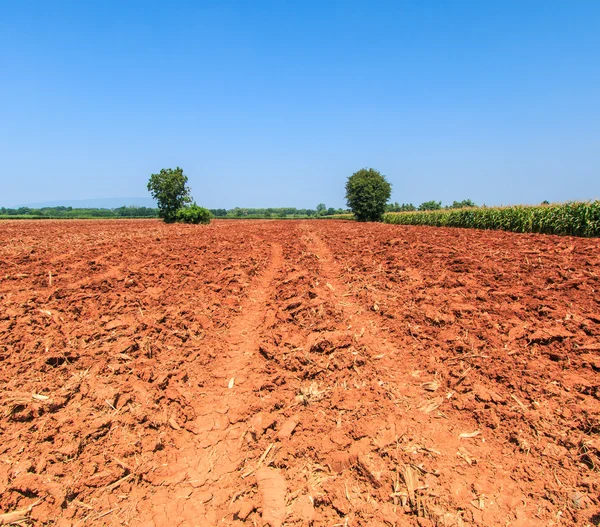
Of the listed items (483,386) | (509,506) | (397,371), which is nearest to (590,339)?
(483,386)

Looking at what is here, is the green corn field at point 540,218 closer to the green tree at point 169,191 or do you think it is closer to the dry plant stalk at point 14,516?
the dry plant stalk at point 14,516

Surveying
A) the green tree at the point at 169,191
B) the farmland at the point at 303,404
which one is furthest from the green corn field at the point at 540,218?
the green tree at the point at 169,191

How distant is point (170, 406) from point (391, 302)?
13.5ft

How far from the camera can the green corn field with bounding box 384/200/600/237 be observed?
16922 mm

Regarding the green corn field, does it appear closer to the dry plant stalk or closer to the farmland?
the farmland

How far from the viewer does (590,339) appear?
443 cm

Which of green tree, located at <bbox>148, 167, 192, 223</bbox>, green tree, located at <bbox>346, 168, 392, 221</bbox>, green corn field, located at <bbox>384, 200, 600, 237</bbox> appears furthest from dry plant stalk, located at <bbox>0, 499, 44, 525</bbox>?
green tree, located at <bbox>346, 168, 392, 221</bbox>

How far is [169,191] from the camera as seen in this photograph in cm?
4094

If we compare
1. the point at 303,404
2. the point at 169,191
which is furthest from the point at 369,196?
the point at 303,404

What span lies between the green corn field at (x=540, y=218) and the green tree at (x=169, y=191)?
Result: 31595mm

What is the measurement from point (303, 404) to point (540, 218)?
73.5 feet

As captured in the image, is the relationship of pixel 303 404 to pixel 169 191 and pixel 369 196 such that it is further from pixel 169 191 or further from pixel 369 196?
pixel 369 196

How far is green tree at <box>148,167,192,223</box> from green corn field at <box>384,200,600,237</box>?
31.6m

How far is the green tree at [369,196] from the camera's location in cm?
5588
